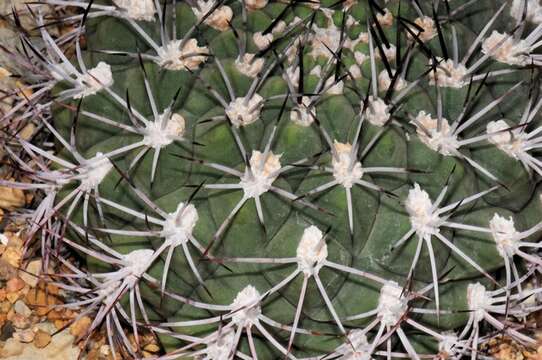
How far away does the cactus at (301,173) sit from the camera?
156 centimetres

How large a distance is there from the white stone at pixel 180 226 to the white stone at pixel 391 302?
1.30ft

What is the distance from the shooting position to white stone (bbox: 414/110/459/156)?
5.29 ft

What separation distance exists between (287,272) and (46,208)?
0.61m

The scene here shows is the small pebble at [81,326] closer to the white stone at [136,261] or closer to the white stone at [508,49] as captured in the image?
the white stone at [136,261]

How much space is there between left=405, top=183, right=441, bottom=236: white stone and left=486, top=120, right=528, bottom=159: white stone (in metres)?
0.22

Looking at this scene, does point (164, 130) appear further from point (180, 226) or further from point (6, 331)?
point (6, 331)

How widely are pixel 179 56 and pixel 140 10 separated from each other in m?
0.17

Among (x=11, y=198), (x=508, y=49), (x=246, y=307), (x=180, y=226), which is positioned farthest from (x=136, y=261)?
(x=508, y=49)

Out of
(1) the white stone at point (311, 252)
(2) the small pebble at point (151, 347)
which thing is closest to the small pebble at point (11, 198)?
(2) the small pebble at point (151, 347)

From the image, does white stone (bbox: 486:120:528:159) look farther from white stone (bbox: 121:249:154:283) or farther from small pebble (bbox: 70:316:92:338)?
small pebble (bbox: 70:316:92:338)

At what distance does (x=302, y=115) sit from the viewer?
158 centimetres

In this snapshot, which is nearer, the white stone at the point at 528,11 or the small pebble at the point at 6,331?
the white stone at the point at 528,11

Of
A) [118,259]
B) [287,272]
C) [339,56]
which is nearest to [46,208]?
[118,259]

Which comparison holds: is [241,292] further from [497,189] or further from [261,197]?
[497,189]
